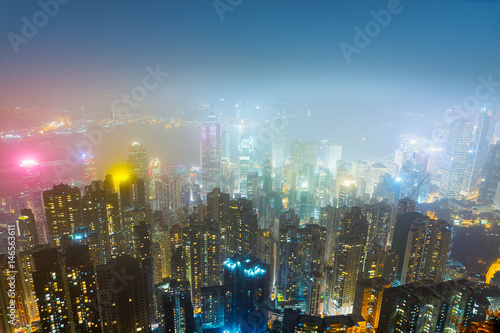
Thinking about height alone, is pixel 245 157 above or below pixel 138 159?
below

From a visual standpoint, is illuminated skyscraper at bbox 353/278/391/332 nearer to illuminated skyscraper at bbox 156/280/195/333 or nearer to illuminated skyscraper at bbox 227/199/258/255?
illuminated skyscraper at bbox 227/199/258/255

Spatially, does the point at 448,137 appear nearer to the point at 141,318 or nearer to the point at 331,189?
the point at 331,189

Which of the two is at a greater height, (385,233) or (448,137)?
(448,137)

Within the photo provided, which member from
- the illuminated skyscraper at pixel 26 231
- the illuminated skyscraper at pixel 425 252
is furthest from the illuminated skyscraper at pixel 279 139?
the illuminated skyscraper at pixel 26 231

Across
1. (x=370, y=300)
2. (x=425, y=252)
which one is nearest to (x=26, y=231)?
(x=370, y=300)

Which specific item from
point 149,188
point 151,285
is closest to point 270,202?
point 149,188

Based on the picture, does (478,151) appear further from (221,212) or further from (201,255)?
(201,255)

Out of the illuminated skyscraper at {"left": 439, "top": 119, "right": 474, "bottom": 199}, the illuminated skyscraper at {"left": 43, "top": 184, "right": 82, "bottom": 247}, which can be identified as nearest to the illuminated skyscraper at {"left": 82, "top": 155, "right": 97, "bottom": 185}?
the illuminated skyscraper at {"left": 43, "top": 184, "right": 82, "bottom": 247}
